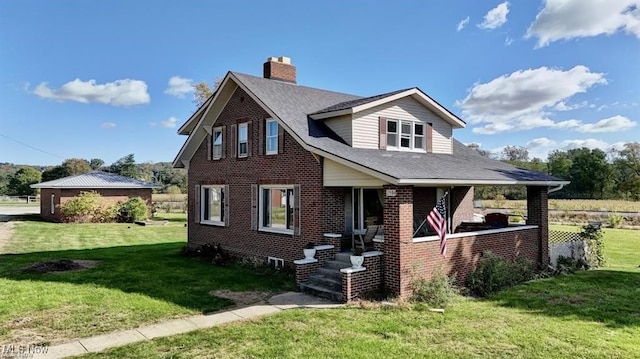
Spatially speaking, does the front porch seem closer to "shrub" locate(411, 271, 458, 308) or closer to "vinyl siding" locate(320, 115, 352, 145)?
"shrub" locate(411, 271, 458, 308)

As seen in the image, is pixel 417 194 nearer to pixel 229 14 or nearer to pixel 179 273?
pixel 179 273

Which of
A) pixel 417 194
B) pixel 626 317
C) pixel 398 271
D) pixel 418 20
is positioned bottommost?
pixel 626 317

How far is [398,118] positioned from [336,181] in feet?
14.3

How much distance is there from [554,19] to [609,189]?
7013 cm

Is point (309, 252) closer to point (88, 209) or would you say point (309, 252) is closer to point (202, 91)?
point (88, 209)

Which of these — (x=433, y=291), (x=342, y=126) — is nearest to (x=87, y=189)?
(x=342, y=126)

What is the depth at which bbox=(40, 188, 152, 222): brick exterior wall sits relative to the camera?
32.5m

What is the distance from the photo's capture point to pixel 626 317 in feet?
30.3

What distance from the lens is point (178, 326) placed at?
8.42 meters

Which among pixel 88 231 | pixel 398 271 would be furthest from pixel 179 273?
pixel 88 231

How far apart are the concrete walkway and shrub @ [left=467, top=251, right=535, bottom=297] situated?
170 inches

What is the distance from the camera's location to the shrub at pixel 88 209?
105 feet

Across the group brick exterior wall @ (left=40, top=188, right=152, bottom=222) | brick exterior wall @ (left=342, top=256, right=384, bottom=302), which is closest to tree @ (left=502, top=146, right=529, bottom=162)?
brick exterior wall @ (left=40, top=188, right=152, bottom=222)

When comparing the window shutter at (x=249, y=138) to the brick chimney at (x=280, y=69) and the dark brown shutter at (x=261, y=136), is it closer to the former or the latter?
the dark brown shutter at (x=261, y=136)
